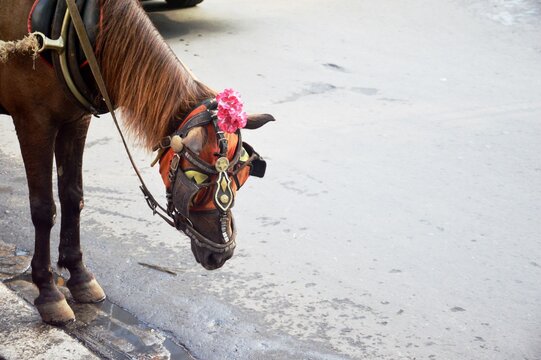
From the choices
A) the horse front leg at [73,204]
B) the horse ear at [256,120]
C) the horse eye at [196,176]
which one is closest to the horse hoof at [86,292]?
the horse front leg at [73,204]

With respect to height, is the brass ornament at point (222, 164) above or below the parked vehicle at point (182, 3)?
above

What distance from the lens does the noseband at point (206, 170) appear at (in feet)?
9.76

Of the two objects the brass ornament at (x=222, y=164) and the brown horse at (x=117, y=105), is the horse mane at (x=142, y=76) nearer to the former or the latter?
the brown horse at (x=117, y=105)

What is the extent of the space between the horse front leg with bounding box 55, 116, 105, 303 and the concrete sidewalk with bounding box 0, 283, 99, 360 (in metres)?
0.27

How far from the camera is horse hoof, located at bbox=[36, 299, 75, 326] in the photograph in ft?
12.4

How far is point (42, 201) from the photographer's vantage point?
368 centimetres

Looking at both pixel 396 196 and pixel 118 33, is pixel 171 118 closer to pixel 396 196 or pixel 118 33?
pixel 118 33

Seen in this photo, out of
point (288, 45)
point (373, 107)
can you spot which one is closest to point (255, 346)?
point (373, 107)

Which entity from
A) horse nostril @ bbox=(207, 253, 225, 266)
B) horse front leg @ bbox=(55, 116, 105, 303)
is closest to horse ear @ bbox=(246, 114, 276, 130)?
horse nostril @ bbox=(207, 253, 225, 266)

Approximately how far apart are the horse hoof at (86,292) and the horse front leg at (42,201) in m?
0.19

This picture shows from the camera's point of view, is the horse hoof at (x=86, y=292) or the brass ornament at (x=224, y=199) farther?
the horse hoof at (x=86, y=292)

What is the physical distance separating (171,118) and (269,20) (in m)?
6.78

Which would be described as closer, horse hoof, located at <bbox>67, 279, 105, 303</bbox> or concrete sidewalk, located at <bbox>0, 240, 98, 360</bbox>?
concrete sidewalk, located at <bbox>0, 240, 98, 360</bbox>

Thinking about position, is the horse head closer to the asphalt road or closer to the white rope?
the white rope
